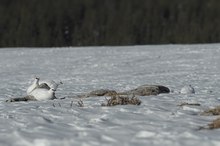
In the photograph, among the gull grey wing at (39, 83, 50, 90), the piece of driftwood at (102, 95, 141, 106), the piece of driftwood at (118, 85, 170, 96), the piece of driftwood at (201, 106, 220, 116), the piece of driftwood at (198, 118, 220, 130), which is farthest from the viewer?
the gull grey wing at (39, 83, 50, 90)

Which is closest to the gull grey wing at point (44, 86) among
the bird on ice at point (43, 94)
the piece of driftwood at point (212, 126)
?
the bird on ice at point (43, 94)

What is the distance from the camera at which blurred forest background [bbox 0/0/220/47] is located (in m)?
124

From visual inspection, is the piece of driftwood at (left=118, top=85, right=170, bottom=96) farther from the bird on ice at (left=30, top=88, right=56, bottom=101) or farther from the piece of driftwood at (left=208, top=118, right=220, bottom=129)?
the piece of driftwood at (left=208, top=118, right=220, bottom=129)

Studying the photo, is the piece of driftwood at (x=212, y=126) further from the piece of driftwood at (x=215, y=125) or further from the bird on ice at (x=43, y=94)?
the bird on ice at (x=43, y=94)

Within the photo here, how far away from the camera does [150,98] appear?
13031 millimetres

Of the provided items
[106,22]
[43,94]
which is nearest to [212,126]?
[43,94]

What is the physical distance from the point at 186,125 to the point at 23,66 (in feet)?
81.4

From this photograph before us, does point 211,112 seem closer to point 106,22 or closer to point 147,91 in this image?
point 147,91

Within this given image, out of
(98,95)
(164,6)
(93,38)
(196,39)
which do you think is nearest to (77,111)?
(98,95)

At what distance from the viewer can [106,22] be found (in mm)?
145250

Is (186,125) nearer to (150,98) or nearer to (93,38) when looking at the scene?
(150,98)

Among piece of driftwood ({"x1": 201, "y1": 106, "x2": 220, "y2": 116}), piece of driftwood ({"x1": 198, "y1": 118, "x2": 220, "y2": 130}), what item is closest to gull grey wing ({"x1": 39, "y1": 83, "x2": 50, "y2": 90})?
piece of driftwood ({"x1": 201, "y1": 106, "x2": 220, "y2": 116})

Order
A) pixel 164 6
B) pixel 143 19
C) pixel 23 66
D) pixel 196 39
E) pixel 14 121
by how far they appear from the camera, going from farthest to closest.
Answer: pixel 164 6
pixel 143 19
pixel 196 39
pixel 23 66
pixel 14 121

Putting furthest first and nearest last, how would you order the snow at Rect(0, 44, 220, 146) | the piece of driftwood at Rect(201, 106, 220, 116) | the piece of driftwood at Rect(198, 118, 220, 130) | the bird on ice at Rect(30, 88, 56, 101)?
the bird on ice at Rect(30, 88, 56, 101)
the piece of driftwood at Rect(201, 106, 220, 116)
the piece of driftwood at Rect(198, 118, 220, 130)
the snow at Rect(0, 44, 220, 146)
